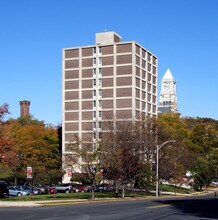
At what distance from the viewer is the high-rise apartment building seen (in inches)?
4094

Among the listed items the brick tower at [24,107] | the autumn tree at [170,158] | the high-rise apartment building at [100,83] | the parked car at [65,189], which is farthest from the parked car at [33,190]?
the brick tower at [24,107]

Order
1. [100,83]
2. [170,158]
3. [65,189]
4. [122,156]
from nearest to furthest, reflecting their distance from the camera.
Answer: [122,156] → [170,158] → [65,189] → [100,83]

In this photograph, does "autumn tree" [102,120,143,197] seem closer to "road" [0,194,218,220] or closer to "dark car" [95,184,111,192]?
"dark car" [95,184,111,192]

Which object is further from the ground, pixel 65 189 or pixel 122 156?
pixel 122 156

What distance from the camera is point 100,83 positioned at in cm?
10681

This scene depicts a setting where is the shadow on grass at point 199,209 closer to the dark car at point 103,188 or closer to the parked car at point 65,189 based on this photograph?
the dark car at point 103,188

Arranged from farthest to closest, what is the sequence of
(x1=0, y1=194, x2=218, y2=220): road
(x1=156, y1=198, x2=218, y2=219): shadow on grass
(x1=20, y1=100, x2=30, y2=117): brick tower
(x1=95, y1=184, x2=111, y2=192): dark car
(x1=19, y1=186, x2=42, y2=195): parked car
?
1. (x1=20, y1=100, x2=30, y2=117): brick tower
2. (x1=95, y1=184, x2=111, y2=192): dark car
3. (x1=19, y1=186, x2=42, y2=195): parked car
4. (x1=156, y1=198, x2=218, y2=219): shadow on grass
5. (x1=0, y1=194, x2=218, y2=220): road

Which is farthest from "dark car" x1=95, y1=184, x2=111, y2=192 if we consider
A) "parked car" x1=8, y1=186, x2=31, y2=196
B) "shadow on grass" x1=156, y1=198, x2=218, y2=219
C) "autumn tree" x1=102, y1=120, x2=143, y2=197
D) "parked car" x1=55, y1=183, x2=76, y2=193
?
"shadow on grass" x1=156, y1=198, x2=218, y2=219

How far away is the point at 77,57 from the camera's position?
4313 inches

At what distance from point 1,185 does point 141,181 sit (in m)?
19.9

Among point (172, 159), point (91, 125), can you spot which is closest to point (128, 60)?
point (91, 125)

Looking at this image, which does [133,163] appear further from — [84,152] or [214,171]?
[214,171]

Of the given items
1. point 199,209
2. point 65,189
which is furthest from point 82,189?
point 199,209

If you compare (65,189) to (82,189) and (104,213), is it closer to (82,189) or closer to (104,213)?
(82,189)
